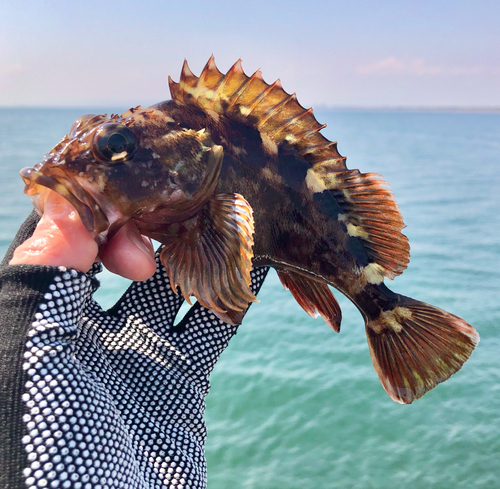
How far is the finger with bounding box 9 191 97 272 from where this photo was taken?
1697mm

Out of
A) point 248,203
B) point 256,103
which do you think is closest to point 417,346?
point 248,203

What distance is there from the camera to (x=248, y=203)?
2.12m

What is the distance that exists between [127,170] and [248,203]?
1.85 ft

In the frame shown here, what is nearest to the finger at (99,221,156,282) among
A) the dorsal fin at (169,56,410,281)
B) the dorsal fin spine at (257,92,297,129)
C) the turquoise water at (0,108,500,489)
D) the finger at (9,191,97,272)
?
the finger at (9,191,97,272)

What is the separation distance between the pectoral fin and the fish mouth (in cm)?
36

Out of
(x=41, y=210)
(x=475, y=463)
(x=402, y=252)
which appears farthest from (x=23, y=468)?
(x=475, y=463)

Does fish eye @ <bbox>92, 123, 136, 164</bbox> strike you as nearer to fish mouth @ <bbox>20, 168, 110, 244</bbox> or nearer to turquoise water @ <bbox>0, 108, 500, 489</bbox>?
fish mouth @ <bbox>20, 168, 110, 244</bbox>

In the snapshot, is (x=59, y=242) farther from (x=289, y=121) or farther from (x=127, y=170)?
(x=289, y=121)

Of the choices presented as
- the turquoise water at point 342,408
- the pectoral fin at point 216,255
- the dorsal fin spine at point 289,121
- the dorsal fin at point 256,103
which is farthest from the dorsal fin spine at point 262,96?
the turquoise water at point 342,408

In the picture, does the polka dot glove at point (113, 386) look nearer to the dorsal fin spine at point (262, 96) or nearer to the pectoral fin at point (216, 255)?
the pectoral fin at point (216, 255)

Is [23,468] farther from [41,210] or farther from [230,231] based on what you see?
[230,231]

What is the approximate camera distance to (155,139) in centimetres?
201

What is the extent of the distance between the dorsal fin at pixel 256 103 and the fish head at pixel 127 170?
189 mm

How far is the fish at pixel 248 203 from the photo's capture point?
6.31ft
